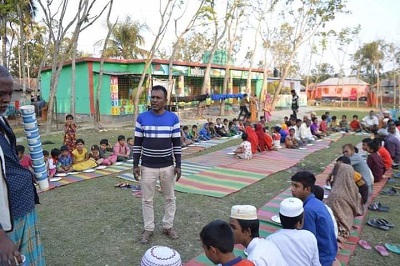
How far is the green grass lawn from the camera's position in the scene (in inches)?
148

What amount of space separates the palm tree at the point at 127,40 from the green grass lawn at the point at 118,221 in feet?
54.4

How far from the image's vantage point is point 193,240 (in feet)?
13.5

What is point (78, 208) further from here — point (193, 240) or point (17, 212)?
point (17, 212)

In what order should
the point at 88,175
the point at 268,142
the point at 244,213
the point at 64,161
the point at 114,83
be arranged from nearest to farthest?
the point at 244,213 < the point at 88,175 < the point at 64,161 < the point at 268,142 < the point at 114,83

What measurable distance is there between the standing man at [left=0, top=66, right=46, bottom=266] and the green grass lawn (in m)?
1.65

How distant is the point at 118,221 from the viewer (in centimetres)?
467

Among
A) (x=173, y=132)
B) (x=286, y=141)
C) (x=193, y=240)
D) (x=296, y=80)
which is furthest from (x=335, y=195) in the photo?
(x=296, y=80)

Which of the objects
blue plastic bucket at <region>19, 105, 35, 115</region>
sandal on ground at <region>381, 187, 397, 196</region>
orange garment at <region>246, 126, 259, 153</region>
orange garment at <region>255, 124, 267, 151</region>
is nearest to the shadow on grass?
sandal on ground at <region>381, 187, 397, 196</region>

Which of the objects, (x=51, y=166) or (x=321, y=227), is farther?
(x=51, y=166)

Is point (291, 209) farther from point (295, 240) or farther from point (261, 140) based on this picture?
point (261, 140)

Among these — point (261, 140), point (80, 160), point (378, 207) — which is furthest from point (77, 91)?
point (378, 207)

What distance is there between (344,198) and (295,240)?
193 centimetres

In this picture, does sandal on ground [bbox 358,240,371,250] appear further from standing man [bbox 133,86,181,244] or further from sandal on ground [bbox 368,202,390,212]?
standing man [bbox 133,86,181,244]

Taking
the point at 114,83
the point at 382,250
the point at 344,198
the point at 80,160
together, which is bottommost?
the point at 382,250
